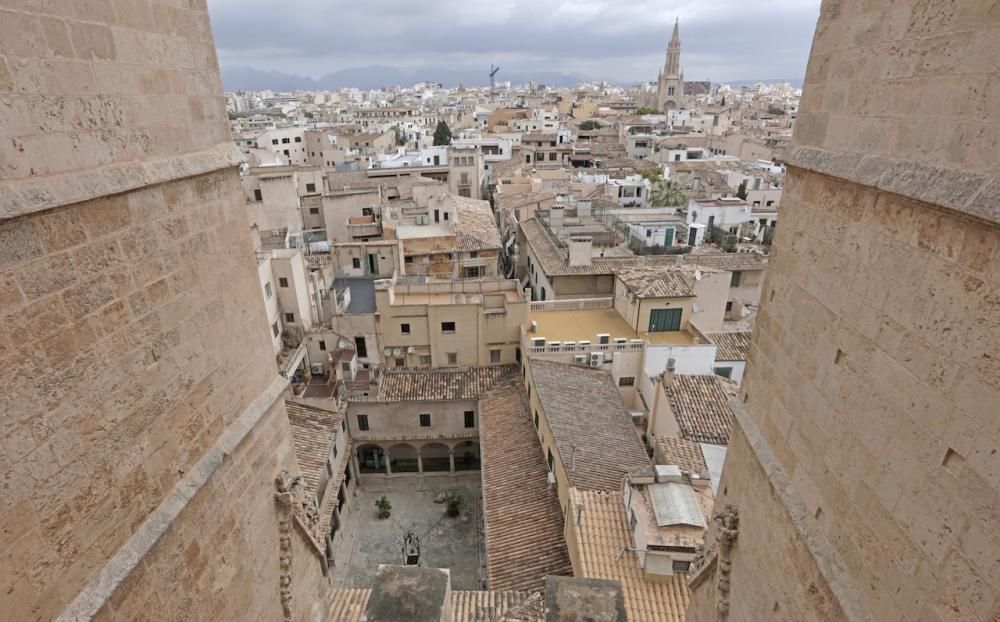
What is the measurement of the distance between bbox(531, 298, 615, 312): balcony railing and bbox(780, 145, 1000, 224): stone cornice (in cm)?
1757

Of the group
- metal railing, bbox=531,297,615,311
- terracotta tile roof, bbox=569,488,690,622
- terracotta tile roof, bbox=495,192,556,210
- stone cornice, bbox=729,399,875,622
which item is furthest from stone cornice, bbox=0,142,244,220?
terracotta tile roof, bbox=495,192,556,210

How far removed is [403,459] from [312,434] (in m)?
5.13

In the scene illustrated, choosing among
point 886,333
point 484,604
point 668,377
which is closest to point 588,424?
point 668,377

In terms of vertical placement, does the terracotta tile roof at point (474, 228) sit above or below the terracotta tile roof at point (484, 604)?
above

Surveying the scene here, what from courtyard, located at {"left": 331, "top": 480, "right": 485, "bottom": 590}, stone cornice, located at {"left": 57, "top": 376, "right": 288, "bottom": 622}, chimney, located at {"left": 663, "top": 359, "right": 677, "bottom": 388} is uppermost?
stone cornice, located at {"left": 57, "top": 376, "right": 288, "bottom": 622}

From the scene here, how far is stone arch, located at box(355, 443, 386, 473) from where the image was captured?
779 inches

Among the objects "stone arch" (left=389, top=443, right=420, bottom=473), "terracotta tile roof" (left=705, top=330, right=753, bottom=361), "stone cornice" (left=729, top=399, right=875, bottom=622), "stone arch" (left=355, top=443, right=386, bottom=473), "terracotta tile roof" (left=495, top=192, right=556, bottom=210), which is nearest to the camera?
"stone cornice" (left=729, top=399, right=875, bottom=622)

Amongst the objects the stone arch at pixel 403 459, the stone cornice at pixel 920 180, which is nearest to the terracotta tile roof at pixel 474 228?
the stone arch at pixel 403 459

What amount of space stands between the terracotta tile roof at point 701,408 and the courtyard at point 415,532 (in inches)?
294

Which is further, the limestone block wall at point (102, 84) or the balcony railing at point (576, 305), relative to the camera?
the balcony railing at point (576, 305)

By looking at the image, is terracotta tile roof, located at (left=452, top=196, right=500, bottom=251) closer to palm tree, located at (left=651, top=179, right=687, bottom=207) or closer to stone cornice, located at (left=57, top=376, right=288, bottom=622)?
palm tree, located at (left=651, top=179, right=687, bottom=207)

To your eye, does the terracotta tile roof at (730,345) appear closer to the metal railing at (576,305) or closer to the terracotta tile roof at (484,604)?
the metal railing at (576,305)

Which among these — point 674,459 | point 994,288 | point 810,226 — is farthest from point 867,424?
point 674,459

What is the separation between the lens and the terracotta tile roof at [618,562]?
1025cm
